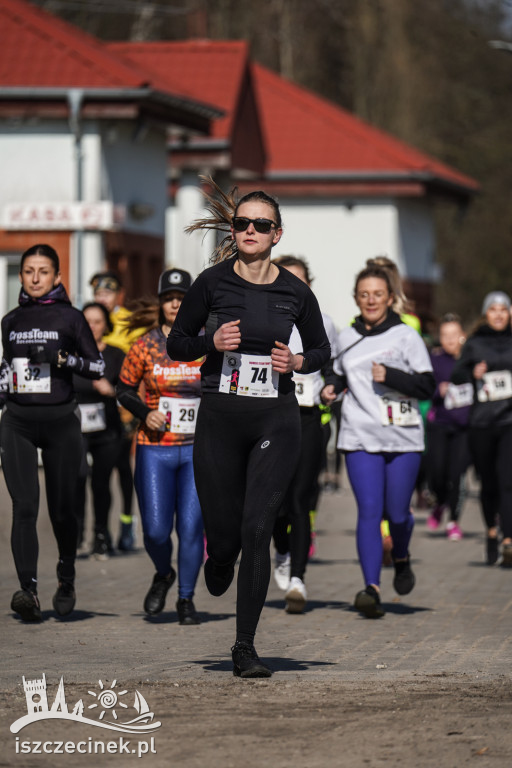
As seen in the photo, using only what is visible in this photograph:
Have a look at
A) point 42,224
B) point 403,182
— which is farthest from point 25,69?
point 403,182

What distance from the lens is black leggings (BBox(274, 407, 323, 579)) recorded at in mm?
10625

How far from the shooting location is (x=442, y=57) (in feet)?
164

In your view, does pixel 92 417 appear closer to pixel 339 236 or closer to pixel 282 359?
pixel 282 359

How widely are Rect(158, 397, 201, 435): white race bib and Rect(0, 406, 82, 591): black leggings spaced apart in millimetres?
504

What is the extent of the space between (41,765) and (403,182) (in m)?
33.8

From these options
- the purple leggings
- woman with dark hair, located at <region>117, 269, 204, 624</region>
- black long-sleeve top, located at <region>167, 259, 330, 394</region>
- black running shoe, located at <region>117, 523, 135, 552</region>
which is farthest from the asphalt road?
black running shoe, located at <region>117, 523, 135, 552</region>

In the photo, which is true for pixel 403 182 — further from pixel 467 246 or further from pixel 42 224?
pixel 42 224

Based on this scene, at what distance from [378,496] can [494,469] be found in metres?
3.89

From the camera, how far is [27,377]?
9625 millimetres

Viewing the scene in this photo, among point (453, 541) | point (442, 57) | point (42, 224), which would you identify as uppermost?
point (442, 57)

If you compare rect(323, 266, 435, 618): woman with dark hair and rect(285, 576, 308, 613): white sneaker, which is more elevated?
rect(323, 266, 435, 618): woman with dark hair

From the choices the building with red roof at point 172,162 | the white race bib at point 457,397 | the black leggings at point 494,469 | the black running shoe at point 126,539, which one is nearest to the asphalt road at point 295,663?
the black leggings at point 494,469

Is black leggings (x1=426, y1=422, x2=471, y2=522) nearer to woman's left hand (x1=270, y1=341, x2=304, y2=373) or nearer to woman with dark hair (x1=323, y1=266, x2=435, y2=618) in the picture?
woman with dark hair (x1=323, y1=266, x2=435, y2=618)

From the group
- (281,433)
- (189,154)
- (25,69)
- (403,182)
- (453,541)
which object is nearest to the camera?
(281,433)
